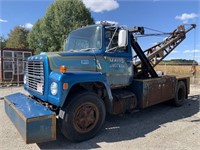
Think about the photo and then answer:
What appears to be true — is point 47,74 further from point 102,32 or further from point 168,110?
point 168,110

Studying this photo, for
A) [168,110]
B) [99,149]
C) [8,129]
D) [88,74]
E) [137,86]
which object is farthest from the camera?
[168,110]

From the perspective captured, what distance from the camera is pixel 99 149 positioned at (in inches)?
157

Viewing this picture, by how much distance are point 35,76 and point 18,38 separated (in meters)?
37.5

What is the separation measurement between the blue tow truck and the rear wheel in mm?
1323

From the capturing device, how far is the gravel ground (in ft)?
13.7

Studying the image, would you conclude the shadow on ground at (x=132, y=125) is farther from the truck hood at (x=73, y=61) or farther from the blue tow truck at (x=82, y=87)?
the truck hood at (x=73, y=61)

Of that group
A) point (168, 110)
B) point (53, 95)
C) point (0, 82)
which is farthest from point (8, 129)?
point (0, 82)

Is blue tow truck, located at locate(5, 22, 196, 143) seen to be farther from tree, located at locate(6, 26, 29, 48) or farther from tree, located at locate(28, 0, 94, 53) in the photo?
tree, located at locate(6, 26, 29, 48)

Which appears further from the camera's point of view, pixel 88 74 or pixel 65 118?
pixel 88 74

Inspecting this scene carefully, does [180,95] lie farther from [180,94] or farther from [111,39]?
[111,39]

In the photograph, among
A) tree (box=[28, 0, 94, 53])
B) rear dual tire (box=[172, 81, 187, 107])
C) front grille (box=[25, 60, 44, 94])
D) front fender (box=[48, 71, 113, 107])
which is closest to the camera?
front fender (box=[48, 71, 113, 107])

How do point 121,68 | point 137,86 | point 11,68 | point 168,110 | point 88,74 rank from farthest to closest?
point 11,68 < point 168,110 < point 137,86 < point 121,68 < point 88,74

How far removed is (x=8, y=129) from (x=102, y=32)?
11.3 ft

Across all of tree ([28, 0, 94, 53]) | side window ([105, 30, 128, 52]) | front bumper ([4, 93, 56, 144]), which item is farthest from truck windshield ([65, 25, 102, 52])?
tree ([28, 0, 94, 53])
